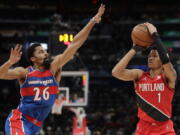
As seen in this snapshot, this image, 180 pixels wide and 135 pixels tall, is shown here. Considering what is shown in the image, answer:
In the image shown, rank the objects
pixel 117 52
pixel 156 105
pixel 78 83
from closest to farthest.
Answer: pixel 156 105
pixel 78 83
pixel 117 52

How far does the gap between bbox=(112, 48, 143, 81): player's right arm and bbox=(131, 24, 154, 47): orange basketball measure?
0.17m

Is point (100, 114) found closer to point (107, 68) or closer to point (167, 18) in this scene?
point (107, 68)

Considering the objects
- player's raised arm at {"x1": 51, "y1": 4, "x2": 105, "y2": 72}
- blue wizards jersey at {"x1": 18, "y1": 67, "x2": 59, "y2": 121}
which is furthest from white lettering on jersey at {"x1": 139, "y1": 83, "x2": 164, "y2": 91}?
blue wizards jersey at {"x1": 18, "y1": 67, "x2": 59, "y2": 121}

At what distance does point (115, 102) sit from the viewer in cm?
2006

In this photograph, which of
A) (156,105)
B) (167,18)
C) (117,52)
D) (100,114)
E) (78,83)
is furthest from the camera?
(167,18)

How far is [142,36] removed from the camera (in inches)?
215

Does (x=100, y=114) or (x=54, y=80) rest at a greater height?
(x=54, y=80)

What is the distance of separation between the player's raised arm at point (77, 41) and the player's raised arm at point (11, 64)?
17.3 inches

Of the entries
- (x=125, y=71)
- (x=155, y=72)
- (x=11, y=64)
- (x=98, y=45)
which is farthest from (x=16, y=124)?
(x=98, y=45)

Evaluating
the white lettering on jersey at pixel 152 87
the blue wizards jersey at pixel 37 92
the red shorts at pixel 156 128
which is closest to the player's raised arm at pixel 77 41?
the blue wizards jersey at pixel 37 92

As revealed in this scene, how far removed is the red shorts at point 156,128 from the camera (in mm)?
5313

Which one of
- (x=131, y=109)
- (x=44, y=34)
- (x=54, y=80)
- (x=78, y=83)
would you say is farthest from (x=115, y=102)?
(x=54, y=80)

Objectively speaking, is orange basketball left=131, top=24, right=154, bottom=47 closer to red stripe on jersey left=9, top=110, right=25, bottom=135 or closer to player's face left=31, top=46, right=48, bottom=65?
player's face left=31, top=46, right=48, bottom=65

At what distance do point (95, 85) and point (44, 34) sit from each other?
3.45 meters
